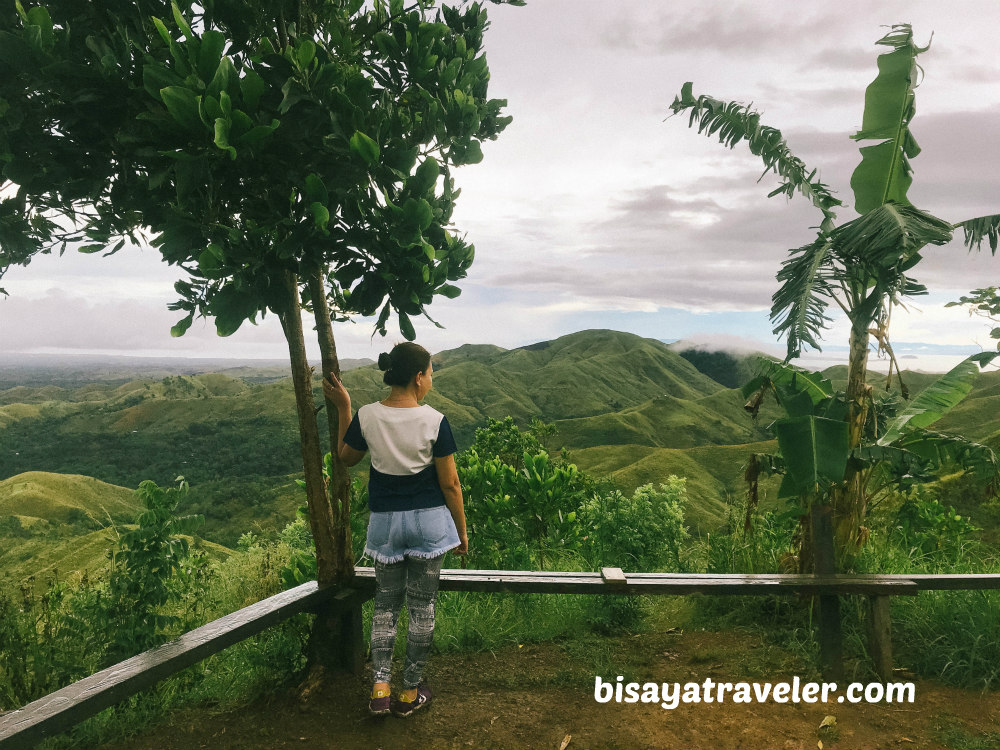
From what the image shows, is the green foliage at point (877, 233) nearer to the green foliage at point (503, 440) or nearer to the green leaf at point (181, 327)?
the green leaf at point (181, 327)

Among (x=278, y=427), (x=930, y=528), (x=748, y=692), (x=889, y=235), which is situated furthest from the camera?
(x=278, y=427)

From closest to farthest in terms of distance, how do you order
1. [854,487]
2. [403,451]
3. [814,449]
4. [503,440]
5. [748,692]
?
[403,451] → [748,692] → [814,449] → [854,487] → [503,440]

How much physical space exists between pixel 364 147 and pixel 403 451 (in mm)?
1426

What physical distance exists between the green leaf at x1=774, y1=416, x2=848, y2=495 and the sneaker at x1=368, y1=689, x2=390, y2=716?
A: 2.71m

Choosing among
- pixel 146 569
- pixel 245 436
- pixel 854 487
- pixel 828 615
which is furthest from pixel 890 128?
pixel 245 436

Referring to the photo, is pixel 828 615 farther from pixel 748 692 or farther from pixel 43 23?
pixel 43 23

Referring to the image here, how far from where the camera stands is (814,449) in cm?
399

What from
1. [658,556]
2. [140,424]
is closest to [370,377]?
[140,424]

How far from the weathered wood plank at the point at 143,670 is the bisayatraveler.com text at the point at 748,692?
5.36 feet

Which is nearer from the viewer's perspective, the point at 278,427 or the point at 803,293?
the point at 803,293

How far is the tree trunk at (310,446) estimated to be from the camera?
3391mm

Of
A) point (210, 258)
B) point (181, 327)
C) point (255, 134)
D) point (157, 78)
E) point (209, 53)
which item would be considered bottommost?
point (181, 327)

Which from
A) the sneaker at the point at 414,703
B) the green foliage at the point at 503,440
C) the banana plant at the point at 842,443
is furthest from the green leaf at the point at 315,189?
the green foliage at the point at 503,440

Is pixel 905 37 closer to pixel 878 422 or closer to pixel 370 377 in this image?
pixel 878 422
